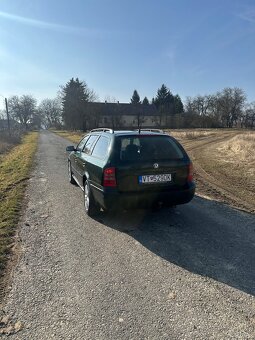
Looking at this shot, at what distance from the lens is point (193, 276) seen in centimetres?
340

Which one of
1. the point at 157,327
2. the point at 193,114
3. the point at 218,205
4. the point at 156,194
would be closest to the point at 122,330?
the point at 157,327

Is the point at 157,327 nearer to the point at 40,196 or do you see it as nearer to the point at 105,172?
the point at 105,172

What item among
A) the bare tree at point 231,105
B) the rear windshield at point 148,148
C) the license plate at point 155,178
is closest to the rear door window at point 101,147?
the rear windshield at point 148,148

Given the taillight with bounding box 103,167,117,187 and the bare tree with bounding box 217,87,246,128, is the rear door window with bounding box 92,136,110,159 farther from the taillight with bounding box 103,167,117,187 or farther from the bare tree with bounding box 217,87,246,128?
the bare tree with bounding box 217,87,246,128

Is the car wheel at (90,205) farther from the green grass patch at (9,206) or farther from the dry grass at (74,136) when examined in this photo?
the dry grass at (74,136)

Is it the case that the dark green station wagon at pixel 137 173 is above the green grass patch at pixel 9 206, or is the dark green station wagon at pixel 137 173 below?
above

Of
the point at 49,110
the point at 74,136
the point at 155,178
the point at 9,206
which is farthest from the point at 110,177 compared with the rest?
the point at 49,110

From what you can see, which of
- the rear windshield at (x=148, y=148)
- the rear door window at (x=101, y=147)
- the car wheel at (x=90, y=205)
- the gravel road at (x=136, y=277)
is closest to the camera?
the gravel road at (x=136, y=277)

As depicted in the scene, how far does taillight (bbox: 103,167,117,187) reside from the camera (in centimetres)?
472

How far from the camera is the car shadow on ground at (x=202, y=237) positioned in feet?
11.6

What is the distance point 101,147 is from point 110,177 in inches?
41.6

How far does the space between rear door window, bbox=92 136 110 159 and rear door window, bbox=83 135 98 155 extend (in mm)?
375

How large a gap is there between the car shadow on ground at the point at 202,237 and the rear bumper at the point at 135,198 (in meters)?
0.46

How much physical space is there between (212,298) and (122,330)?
3.46ft
